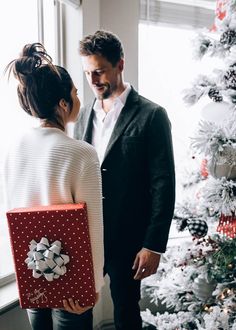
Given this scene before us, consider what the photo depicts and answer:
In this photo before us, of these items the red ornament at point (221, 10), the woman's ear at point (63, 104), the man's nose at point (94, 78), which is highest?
the red ornament at point (221, 10)

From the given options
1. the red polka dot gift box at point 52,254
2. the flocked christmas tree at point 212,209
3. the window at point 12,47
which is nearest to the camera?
the red polka dot gift box at point 52,254

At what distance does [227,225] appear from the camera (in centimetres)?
154

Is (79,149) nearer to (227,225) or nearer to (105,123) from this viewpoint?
(105,123)

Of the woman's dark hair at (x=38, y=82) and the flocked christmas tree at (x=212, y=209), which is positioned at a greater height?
the woman's dark hair at (x=38, y=82)

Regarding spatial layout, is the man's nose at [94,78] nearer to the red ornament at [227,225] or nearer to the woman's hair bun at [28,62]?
the woman's hair bun at [28,62]

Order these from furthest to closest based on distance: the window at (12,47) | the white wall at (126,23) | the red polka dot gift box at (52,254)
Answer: the white wall at (126,23), the window at (12,47), the red polka dot gift box at (52,254)

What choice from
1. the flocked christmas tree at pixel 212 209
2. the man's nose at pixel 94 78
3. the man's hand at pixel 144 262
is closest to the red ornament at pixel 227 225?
the flocked christmas tree at pixel 212 209

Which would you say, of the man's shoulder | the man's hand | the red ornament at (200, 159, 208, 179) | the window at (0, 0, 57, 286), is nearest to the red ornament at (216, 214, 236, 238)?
the red ornament at (200, 159, 208, 179)

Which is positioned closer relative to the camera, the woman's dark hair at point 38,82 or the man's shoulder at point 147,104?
the woman's dark hair at point 38,82

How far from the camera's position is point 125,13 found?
2.02 meters

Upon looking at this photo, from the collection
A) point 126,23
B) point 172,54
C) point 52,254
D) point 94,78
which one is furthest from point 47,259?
point 172,54

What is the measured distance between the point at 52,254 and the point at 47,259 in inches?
0.7

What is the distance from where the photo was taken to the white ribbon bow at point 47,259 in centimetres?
99

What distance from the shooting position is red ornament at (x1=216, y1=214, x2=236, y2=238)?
5.01ft
